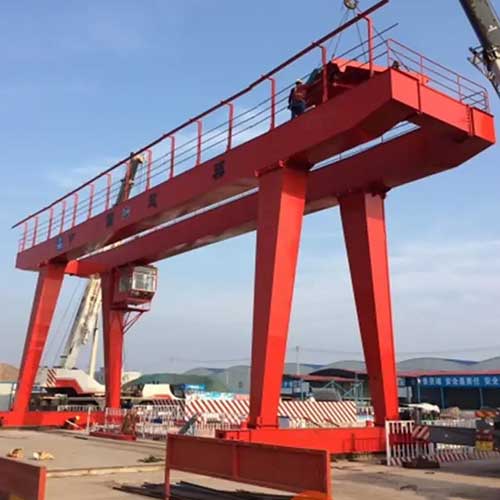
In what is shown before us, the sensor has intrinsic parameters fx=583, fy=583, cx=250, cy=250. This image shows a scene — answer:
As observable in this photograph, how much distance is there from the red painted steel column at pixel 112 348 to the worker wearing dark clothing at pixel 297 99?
36.6 feet

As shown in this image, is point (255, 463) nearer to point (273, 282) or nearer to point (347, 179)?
point (273, 282)

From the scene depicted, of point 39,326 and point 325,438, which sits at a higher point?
point 39,326

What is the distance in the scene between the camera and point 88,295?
3234cm

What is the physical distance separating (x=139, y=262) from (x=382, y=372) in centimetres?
1021

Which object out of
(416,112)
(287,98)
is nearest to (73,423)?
(287,98)

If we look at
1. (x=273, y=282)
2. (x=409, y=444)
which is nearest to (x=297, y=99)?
(x=273, y=282)

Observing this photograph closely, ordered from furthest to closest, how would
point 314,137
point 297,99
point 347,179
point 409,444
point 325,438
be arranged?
point 347,179
point 409,444
point 297,99
point 325,438
point 314,137

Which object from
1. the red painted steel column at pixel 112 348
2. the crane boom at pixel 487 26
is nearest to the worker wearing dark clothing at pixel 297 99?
the crane boom at pixel 487 26

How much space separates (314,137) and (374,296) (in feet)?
12.2

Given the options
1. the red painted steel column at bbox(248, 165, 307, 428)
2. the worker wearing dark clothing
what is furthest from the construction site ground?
the worker wearing dark clothing

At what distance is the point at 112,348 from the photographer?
2052 centimetres

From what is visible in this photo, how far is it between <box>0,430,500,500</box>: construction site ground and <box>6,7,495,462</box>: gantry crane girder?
5.41ft

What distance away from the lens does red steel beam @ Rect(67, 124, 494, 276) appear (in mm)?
11242

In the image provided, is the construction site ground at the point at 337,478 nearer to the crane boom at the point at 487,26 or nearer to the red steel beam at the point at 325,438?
the red steel beam at the point at 325,438
